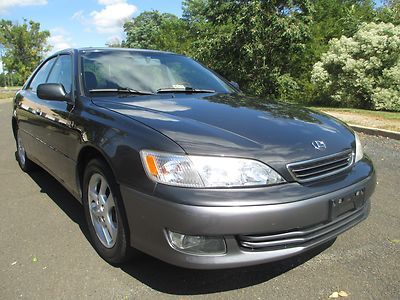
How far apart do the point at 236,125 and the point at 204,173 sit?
571 millimetres

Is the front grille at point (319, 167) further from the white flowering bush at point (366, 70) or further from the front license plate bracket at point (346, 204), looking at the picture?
the white flowering bush at point (366, 70)

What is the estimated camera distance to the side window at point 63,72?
152 inches

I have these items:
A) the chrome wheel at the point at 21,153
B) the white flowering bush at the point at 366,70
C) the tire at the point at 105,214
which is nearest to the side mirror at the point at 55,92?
the tire at the point at 105,214

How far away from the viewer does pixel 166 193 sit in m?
2.37

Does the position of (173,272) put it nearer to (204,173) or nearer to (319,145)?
(204,173)

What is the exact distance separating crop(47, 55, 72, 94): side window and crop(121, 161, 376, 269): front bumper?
1.67 metres

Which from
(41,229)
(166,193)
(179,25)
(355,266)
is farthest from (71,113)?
(179,25)

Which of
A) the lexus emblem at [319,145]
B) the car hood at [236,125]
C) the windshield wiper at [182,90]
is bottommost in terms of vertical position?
the lexus emblem at [319,145]

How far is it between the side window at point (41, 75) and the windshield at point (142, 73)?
1089 millimetres

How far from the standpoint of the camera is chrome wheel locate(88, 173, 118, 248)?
298 cm

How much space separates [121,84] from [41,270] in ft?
5.44

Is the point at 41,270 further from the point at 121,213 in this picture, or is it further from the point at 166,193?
the point at 166,193

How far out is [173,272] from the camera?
2949mm

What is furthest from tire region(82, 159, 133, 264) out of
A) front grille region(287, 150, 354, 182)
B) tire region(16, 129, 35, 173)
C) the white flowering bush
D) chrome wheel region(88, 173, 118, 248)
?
the white flowering bush
